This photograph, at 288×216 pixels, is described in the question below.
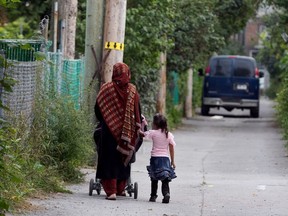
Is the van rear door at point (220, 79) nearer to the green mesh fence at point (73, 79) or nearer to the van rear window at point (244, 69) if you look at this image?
the van rear window at point (244, 69)

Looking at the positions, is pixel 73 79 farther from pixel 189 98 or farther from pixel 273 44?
pixel 189 98

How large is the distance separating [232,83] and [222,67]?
734 millimetres

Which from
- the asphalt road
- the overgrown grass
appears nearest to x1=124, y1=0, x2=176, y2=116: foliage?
the asphalt road

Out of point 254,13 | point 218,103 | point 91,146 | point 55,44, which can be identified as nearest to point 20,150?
point 91,146

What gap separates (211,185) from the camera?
50.6ft

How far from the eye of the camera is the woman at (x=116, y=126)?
1298cm

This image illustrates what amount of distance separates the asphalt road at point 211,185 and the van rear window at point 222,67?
1087cm

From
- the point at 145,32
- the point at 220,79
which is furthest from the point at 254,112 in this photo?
the point at 145,32

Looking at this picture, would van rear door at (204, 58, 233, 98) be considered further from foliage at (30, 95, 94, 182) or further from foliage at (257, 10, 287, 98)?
foliage at (30, 95, 94, 182)

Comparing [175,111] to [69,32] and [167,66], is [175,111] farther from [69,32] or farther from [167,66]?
[69,32]

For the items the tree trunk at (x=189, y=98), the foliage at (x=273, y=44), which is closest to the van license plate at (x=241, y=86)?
the foliage at (x=273, y=44)

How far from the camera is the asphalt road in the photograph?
1205cm

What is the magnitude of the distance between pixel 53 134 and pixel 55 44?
3347 millimetres

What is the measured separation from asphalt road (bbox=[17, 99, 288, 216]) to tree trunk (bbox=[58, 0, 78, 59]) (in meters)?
2.39
